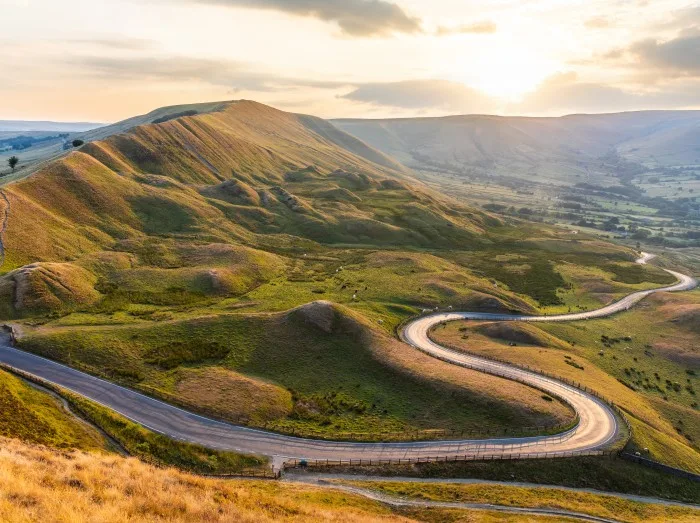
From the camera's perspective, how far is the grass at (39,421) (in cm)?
4875

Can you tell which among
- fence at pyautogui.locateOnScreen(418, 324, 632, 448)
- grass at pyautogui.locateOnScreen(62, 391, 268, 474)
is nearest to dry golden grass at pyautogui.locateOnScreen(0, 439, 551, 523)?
grass at pyautogui.locateOnScreen(62, 391, 268, 474)

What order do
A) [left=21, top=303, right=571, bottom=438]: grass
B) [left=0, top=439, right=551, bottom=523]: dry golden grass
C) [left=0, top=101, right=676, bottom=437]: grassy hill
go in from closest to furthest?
1. [left=0, top=439, right=551, bottom=523]: dry golden grass
2. [left=21, top=303, right=571, bottom=438]: grass
3. [left=0, top=101, right=676, bottom=437]: grassy hill

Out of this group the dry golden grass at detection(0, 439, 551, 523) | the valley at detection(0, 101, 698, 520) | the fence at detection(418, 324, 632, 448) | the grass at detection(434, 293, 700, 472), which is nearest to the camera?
the dry golden grass at detection(0, 439, 551, 523)

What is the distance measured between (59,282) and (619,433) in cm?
11392

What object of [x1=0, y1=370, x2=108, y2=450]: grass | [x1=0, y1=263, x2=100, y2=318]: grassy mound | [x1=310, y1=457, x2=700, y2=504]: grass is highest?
[x1=0, y1=263, x2=100, y2=318]: grassy mound

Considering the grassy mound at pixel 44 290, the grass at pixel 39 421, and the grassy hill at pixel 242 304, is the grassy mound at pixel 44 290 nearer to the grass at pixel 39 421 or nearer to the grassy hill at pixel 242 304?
the grassy hill at pixel 242 304

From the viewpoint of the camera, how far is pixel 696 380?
104062 millimetres

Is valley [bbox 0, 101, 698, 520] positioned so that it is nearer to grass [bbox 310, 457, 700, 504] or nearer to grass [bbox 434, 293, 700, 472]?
grass [bbox 434, 293, 700, 472]

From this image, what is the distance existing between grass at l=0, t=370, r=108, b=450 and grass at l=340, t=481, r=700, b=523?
31.6m

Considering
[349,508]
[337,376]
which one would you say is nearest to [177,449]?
[349,508]

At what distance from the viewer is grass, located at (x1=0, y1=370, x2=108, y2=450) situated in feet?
160

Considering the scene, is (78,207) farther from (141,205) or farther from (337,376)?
(337,376)

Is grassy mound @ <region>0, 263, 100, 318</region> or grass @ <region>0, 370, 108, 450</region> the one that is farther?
grassy mound @ <region>0, 263, 100, 318</region>

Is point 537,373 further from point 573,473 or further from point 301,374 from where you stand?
point 301,374
